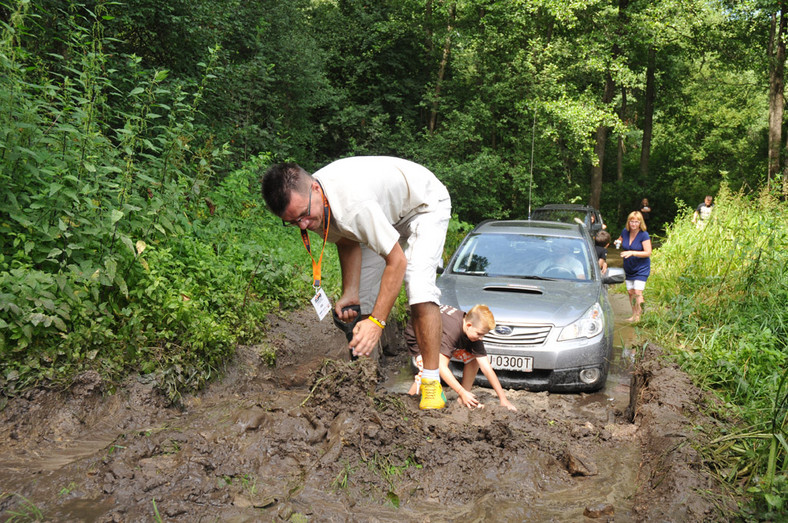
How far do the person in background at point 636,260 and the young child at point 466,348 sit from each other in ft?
14.8

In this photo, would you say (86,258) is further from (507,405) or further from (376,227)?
(507,405)

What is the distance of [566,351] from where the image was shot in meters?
5.30

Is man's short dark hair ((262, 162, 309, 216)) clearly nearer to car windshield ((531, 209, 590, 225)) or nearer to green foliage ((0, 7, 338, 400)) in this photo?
green foliage ((0, 7, 338, 400))

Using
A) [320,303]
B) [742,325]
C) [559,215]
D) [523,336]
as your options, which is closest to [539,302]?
[523,336]

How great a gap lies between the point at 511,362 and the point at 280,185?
3.00m

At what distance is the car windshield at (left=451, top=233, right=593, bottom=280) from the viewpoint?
6.59 metres

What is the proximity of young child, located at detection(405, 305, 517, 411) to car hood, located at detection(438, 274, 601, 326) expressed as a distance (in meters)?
0.59

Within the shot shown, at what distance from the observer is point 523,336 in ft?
17.7

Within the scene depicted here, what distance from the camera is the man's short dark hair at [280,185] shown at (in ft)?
10.7

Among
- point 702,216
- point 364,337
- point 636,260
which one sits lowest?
point 636,260

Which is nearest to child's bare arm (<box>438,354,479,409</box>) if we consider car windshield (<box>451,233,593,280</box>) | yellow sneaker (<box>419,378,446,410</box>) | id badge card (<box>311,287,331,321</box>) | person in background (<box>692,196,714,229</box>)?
yellow sneaker (<box>419,378,446,410</box>)

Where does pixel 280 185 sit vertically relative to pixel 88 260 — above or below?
above

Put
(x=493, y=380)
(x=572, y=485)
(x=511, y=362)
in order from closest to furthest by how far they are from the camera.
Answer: (x=572, y=485)
(x=493, y=380)
(x=511, y=362)

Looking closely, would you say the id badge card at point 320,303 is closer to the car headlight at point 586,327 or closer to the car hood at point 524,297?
the car hood at point 524,297
